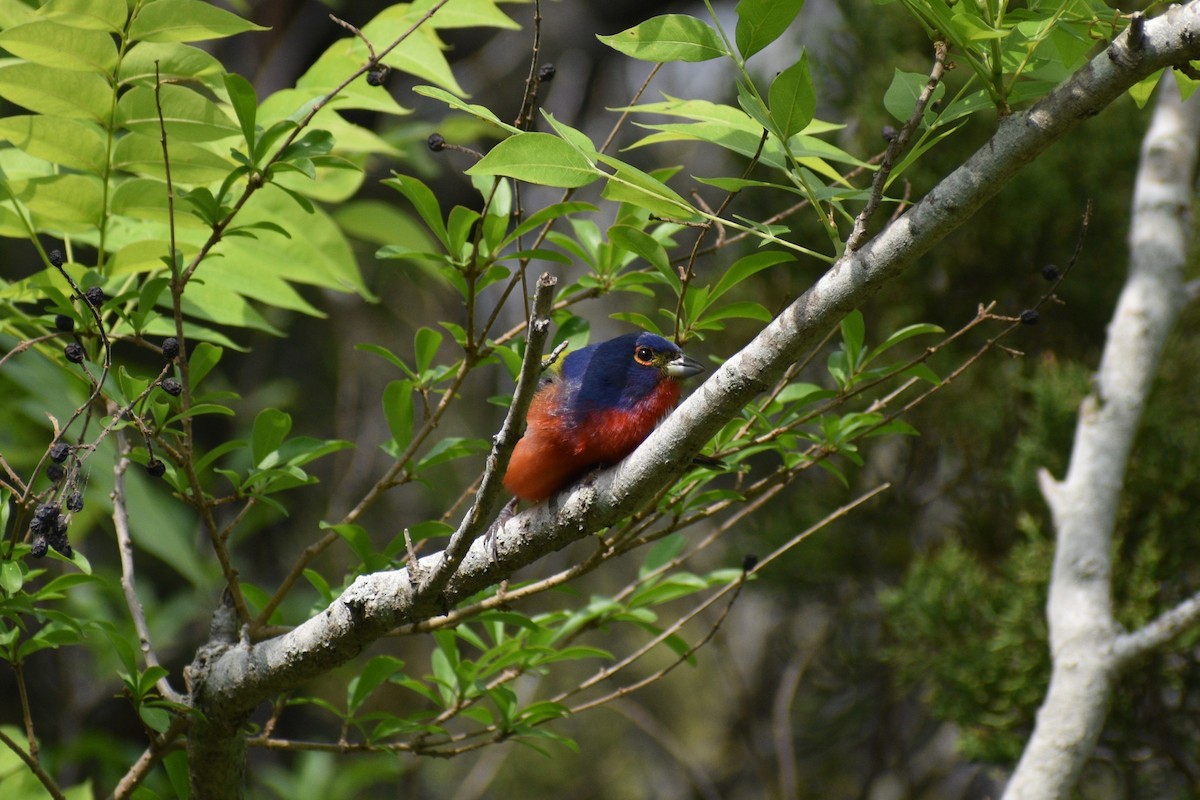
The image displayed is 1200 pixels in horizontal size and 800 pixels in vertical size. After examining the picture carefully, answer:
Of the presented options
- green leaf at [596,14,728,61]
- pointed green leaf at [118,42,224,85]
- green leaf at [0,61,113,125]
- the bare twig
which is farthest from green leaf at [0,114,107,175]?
the bare twig

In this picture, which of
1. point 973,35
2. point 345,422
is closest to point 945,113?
point 973,35

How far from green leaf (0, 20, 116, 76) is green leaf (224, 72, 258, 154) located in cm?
25

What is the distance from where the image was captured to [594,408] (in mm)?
2355

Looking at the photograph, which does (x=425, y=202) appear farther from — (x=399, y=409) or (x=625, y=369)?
(x=625, y=369)

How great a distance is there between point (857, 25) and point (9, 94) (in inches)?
174

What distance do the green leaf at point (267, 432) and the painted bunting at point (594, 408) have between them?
0.45 meters

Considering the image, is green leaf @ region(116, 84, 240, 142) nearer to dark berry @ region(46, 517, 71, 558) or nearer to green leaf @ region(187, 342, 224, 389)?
green leaf @ region(187, 342, 224, 389)

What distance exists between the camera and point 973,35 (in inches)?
60.1

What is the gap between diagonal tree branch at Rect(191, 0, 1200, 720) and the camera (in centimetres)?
147

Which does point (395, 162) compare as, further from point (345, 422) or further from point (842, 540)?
point (842, 540)

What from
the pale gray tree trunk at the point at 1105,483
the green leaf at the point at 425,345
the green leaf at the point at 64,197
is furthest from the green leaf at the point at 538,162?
the pale gray tree trunk at the point at 1105,483

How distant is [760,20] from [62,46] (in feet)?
4.00

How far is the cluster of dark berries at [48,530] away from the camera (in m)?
1.80

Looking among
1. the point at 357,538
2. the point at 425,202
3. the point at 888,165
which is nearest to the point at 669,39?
the point at 888,165
